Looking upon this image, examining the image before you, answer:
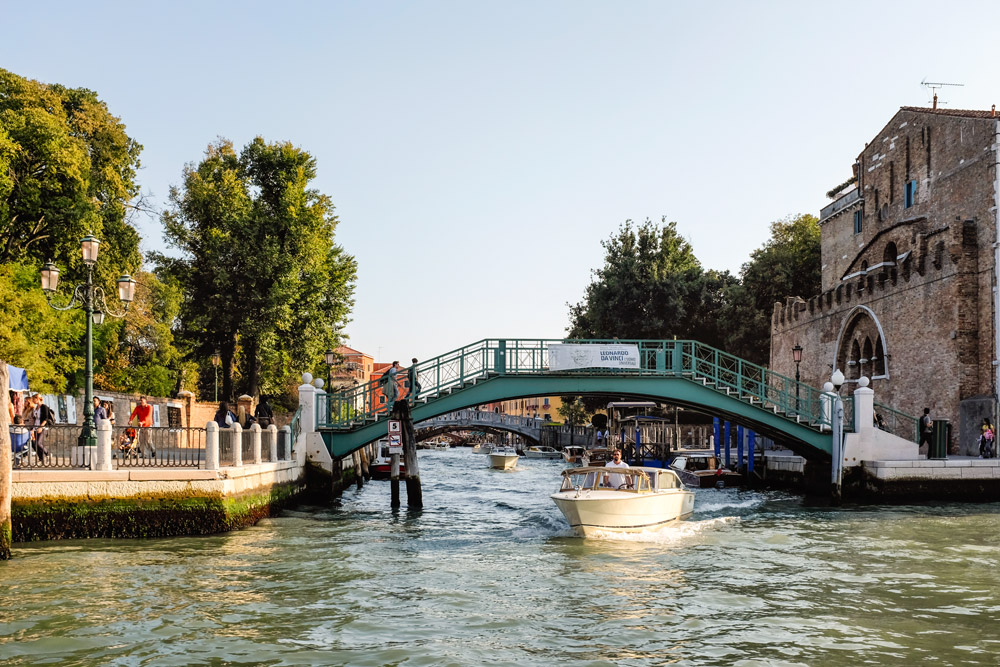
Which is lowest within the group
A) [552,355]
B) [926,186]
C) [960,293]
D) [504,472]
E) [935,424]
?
[504,472]

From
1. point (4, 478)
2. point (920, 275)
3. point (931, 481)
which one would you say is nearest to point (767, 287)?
point (920, 275)

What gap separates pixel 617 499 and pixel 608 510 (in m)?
0.25

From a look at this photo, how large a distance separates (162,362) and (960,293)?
98.2ft

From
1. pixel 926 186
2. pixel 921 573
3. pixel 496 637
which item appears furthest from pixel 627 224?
pixel 496 637

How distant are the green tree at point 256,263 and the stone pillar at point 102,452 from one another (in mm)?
17938

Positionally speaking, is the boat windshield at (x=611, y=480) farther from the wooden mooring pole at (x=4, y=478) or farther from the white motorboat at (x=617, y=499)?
the wooden mooring pole at (x=4, y=478)

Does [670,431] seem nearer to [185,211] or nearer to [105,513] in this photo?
[185,211]

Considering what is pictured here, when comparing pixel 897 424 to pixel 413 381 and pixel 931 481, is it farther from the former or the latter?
pixel 413 381

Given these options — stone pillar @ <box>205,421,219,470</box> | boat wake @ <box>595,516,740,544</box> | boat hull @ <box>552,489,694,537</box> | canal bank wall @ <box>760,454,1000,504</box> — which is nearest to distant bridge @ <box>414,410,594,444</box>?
canal bank wall @ <box>760,454,1000,504</box>

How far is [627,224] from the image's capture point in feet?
159

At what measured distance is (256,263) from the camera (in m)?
32.4

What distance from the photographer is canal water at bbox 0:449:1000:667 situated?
8523mm

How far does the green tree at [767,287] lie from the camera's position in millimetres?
43281

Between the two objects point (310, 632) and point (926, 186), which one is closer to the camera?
point (310, 632)
